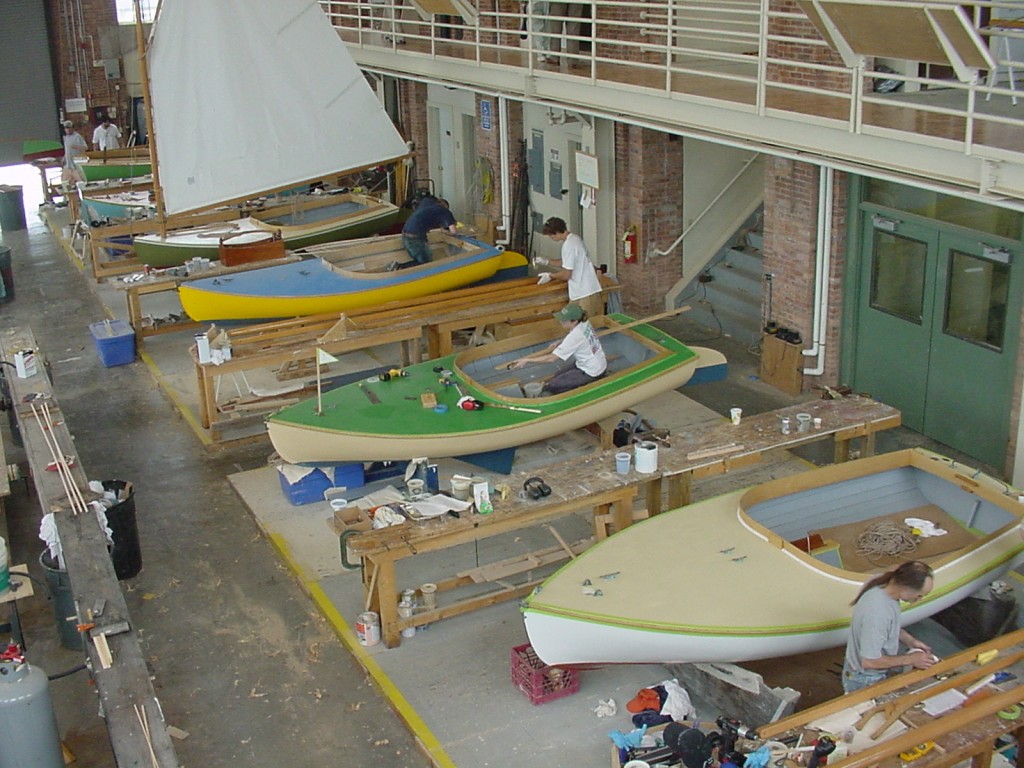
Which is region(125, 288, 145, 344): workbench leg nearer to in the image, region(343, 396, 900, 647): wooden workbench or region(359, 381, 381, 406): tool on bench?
region(359, 381, 381, 406): tool on bench

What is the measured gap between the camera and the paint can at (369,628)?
29.9 ft

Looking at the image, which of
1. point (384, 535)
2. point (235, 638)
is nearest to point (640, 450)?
point (384, 535)

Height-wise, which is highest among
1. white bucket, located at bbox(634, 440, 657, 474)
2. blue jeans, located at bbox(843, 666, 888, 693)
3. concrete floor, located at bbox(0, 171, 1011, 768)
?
white bucket, located at bbox(634, 440, 657, 474)

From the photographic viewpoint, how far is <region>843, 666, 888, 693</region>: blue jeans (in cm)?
725

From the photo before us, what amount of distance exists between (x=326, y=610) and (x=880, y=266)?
6.80 metres

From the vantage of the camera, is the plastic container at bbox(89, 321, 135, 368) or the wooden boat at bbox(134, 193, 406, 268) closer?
the plastic container at bbox(89, 321, 135, 368)

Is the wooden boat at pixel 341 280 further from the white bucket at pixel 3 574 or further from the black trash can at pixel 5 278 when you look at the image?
the white bucket at pixel 3 574

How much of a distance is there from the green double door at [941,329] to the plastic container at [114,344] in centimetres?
889

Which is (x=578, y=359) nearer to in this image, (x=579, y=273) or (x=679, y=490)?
(x=679, y=490)

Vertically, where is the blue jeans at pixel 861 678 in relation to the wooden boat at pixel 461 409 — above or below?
below

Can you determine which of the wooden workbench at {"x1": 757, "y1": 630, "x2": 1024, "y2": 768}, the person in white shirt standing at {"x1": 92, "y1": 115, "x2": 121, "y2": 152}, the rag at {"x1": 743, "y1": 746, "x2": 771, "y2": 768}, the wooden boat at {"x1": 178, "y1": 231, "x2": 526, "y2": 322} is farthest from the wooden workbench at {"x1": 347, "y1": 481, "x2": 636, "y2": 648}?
the person in white shirt standing at {"x1": 92, "y1": 115, "x2": 121, "y2": 152}

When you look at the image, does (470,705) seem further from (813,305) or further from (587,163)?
(587,163)

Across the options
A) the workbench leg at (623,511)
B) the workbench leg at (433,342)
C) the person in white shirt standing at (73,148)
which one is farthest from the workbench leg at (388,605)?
the person in white shirt standing at (73,148)

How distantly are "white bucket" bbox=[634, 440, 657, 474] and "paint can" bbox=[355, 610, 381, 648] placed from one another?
7.63 feet
